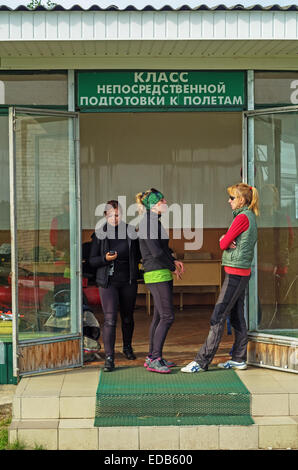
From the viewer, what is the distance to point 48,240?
6402 mm

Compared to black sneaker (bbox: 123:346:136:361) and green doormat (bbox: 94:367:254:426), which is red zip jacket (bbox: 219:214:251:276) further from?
black sneaker (bbox: 123:346:136:361)

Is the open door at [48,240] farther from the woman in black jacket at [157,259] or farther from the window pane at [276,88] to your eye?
the window pane at [276,88]

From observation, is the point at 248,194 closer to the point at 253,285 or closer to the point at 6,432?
the point at 253,285

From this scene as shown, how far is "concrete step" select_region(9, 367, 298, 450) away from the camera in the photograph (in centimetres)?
525

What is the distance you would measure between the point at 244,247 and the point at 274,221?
30.9 inches

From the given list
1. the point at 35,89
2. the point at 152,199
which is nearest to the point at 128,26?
the point at 35,89

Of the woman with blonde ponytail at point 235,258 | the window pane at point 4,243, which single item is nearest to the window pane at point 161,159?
the window pane at point 4,243

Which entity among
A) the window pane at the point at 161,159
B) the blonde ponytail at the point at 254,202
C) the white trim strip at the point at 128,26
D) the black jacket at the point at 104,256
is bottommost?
the black jacket at the point at 104,256

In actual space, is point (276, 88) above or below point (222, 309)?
above

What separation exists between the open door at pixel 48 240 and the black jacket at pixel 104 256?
0.20m

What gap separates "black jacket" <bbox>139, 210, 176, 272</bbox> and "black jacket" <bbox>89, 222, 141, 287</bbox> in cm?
26

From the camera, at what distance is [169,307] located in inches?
236

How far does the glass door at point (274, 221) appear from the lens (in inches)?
256
